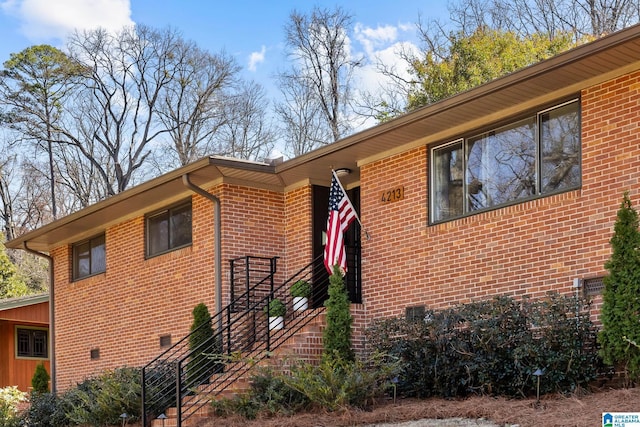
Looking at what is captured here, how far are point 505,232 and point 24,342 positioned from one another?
16.6 meters

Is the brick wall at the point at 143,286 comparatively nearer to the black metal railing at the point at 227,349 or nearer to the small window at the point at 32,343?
the black metal railing at the point at 227,349

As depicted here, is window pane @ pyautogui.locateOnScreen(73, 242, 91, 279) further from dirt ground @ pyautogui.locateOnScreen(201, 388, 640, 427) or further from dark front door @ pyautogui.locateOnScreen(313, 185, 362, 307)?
dirt ground @ pyautogui.locateOnScreen(201, 388, 640, 427)

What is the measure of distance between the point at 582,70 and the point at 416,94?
18.5 metres

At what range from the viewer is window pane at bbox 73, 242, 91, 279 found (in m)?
Result: 19.6

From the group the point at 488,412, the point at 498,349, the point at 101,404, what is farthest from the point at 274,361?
the point at 488,412

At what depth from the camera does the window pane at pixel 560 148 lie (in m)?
11.0

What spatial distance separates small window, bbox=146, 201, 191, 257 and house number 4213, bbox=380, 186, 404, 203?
13.4 feet

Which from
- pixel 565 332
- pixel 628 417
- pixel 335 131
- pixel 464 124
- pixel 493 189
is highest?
pixel 335 131

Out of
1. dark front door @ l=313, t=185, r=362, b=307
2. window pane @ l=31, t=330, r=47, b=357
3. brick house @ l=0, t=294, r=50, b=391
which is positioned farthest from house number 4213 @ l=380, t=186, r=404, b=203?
window pane @ l=31, t=330, r=47, b=357

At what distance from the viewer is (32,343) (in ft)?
80.8

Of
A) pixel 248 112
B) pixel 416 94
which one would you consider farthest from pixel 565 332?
pixel 248 112

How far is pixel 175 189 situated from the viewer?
15.8 m

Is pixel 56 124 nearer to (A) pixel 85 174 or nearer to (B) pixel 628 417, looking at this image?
(A) pixel 85 174

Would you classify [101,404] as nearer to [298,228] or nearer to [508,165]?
[298,228]
